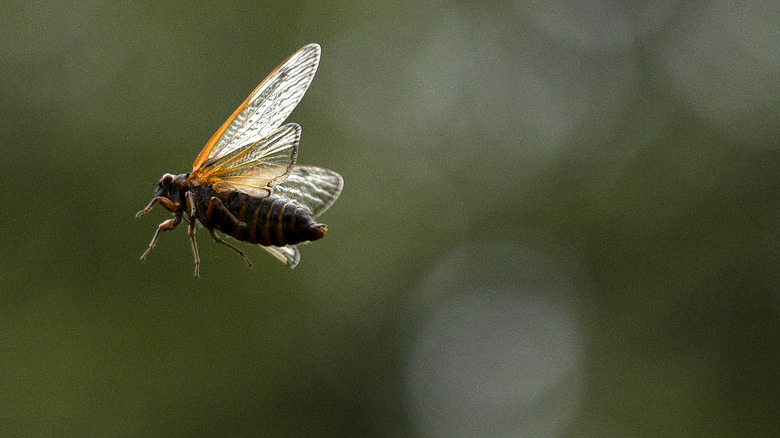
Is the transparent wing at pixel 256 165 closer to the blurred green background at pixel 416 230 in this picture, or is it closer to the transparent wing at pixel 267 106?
the transparent wing at pixel 267 106

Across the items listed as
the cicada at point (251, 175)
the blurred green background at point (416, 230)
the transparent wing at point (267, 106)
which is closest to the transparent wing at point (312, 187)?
the cicada at point (251, 175)

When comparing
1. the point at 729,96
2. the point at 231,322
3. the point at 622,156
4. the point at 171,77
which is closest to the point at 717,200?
the point at 622,156

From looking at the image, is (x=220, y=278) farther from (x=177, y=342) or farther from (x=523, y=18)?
(x=523, y=18)

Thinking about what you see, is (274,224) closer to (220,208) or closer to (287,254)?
(220,208)

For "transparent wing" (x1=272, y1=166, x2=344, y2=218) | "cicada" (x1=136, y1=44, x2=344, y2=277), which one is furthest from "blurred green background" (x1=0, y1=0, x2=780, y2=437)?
"cicada" (x1=136, y1=44, x2=344, y2=277)

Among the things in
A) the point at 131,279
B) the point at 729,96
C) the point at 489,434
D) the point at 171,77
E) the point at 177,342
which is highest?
the point at 729,96

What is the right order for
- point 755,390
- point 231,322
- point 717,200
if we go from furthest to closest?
point 717,200 → point 755,390 → point 231,322

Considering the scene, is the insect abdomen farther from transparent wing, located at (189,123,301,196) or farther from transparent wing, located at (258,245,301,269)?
transparent wing, located at (258,245,301,269)
